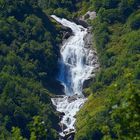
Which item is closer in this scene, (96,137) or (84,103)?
(96,137)

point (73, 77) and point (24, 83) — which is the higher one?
point (24, 83)

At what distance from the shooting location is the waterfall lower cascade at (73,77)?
172 m

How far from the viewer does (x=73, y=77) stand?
624 feet

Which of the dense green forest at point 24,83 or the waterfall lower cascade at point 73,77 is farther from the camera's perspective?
the waterfall lower cascade at point 73,77

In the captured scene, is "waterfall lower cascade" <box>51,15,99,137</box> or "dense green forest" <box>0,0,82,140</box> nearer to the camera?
"dense green forest" <box>0,0,82,140</box>

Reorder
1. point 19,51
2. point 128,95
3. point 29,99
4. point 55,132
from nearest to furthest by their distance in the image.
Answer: point 128,95 → point 55,132 → point 29,99 → point 19,51

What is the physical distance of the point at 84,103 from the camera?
174 meters

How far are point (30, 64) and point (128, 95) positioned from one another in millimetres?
161519

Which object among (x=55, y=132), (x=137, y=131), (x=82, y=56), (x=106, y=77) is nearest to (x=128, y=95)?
(x=137, y=131)

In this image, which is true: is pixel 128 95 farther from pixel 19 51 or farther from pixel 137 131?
pixel 19 51

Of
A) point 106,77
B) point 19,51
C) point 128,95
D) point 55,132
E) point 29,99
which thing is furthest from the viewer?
point 19,51

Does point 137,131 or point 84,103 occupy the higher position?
point 137,131

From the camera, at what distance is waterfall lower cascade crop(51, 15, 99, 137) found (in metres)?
172

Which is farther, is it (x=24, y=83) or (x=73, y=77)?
(x=73, y=77)
